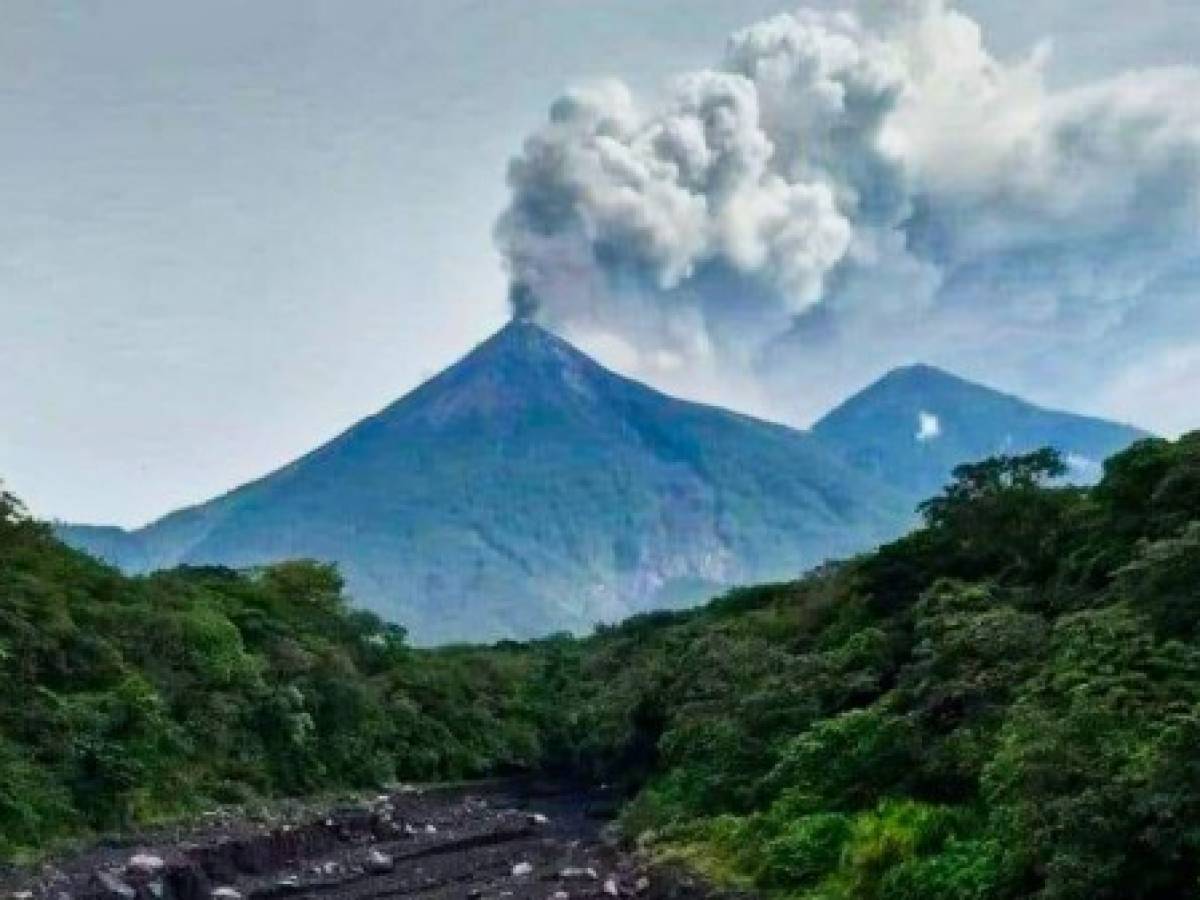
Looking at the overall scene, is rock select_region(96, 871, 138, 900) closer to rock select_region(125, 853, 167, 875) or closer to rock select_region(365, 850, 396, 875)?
rock select_region(125, 853, 167, 875)

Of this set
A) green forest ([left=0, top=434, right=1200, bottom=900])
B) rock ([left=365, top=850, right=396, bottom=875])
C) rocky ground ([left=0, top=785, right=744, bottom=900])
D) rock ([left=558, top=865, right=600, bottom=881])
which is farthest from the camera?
rock ([left=365, top=850, right=396, bottom=875])

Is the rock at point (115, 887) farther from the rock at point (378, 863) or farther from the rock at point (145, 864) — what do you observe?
the rock at point (378, 863)

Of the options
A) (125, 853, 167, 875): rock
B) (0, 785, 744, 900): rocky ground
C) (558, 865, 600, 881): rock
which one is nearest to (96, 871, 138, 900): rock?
(0, 785, 744, 900): rocky ground

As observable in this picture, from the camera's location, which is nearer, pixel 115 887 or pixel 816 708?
pixel 115 887

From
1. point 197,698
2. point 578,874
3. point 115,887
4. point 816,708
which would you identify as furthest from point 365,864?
point 197,698

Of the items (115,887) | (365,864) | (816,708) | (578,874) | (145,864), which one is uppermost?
(816,708)

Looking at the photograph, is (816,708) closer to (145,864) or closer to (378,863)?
(378,863)
